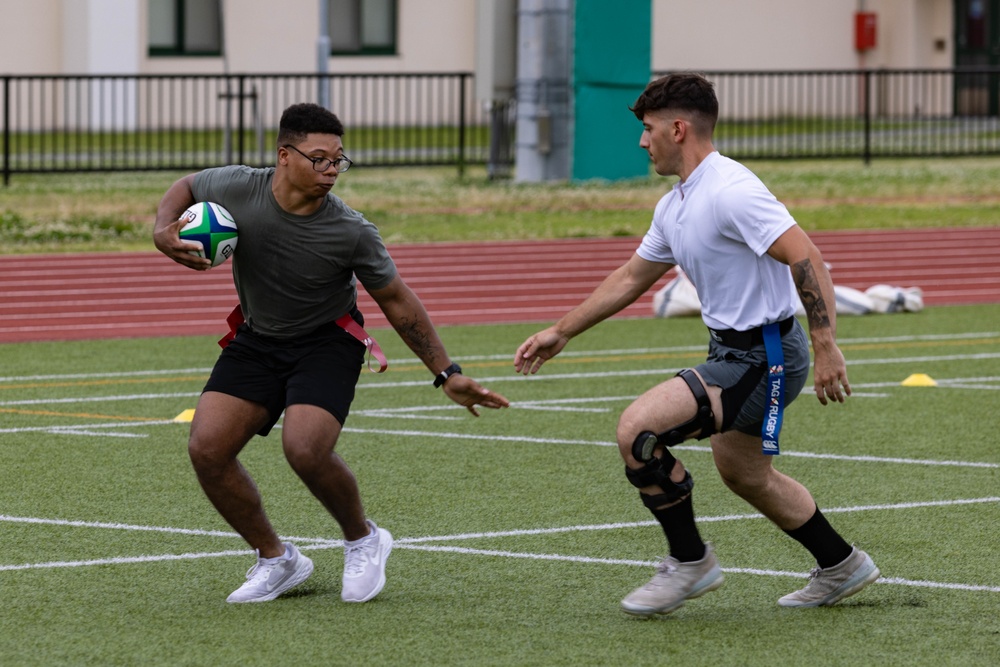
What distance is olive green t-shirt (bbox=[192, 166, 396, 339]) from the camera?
20.0 ft

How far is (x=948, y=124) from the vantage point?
102 feet

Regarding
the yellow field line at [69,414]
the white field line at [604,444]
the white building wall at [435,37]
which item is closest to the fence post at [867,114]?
the white building wall at [435,37]

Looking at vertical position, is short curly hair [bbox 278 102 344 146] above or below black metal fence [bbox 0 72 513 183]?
below

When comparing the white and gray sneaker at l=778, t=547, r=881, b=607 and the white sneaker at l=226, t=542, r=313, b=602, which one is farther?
the white sneaker at l=226, t=542, r=313, b=602

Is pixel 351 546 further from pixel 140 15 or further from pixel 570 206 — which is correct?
pixel 140 15

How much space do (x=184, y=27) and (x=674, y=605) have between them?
1165 inches

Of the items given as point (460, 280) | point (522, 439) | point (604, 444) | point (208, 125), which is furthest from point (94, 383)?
point (208, 125)

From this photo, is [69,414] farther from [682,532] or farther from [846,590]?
[846,590]

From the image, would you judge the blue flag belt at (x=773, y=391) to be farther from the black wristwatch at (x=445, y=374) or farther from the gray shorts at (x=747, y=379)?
the black wristwatch at (x=445, y=374)

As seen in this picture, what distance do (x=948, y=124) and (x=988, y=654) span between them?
26.8 metres

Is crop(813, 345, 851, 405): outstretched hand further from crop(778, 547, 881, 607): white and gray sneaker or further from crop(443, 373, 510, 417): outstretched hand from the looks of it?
crop(443, 373, 510, 417): outstretched hand

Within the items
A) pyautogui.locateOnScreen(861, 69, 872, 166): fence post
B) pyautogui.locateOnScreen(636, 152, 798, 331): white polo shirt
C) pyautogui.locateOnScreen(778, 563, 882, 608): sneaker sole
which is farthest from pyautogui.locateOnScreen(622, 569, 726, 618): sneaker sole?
pyautogui.locateOnScreen(861, 69, 872, 166): fence post

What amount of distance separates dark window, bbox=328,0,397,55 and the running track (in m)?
18.8

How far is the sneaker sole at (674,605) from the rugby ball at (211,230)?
1.86m
